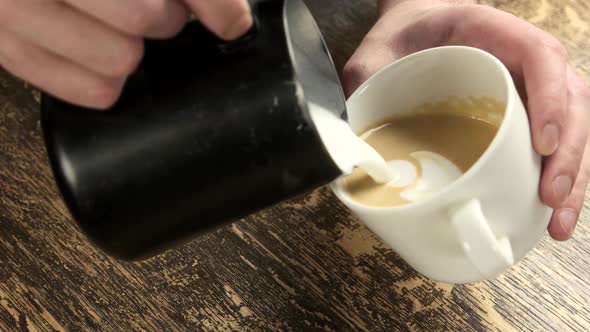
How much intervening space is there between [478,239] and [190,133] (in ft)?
0.80

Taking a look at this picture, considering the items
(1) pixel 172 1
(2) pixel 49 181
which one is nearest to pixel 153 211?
(1) pixel 172 1

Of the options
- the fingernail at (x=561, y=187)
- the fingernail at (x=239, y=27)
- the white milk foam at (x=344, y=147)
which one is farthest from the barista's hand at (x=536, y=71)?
the fingernail at (x=239, y=27)

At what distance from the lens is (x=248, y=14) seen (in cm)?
45

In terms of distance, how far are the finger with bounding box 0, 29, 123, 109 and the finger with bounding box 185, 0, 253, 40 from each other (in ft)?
0.27

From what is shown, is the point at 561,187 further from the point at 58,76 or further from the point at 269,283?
the point at 58,76

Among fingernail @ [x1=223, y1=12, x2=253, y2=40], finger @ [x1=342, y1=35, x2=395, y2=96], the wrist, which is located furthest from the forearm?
fingernail @ [x1=223, y1=12, x2=253, y2=40]

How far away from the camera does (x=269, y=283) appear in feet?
2.32

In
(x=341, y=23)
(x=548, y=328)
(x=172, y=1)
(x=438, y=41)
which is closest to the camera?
(x=172, y=1)

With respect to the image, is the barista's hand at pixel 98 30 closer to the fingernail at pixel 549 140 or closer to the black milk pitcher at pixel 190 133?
the black milk pitcher at pixel 190 133

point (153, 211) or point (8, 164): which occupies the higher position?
point (153, 211)

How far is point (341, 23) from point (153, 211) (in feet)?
1.93

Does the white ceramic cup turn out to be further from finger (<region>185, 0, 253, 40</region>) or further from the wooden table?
finger (<region>185, 0, 253, 40</region>)

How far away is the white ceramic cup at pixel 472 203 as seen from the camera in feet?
1.68

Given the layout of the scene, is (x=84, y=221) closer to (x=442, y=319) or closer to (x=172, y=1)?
(x=172, y=1)
